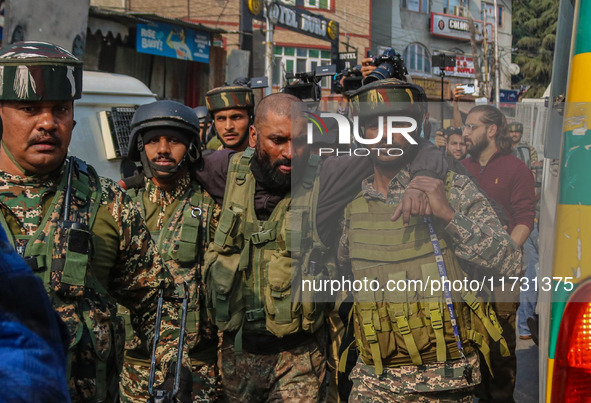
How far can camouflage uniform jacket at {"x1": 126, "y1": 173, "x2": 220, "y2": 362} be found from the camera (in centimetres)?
406

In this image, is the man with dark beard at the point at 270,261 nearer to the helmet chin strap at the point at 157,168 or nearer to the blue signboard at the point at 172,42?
the helmet chin strap at the point at 157,168

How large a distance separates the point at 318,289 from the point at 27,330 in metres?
2.59

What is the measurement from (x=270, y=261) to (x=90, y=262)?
131cm

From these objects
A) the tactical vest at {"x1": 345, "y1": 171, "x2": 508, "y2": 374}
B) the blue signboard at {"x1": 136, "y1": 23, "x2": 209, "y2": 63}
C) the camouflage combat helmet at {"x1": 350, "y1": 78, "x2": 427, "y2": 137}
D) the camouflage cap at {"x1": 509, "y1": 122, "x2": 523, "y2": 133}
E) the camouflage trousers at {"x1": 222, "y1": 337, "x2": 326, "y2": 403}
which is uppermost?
the blue signboard at {"x1": 136, "y1": 23, "x2": 209, "y2": 63}

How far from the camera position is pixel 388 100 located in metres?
3.25

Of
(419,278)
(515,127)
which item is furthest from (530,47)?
(419,278)

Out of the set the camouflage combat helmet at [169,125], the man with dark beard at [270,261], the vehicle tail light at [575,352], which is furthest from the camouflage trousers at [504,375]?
the vehicle tail light at [575,352]

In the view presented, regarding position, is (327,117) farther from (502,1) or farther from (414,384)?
(502,1)

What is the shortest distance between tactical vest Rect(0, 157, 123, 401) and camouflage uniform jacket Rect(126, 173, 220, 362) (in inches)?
52.4

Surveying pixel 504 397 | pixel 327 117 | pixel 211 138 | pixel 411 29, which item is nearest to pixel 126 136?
pixel 211 138

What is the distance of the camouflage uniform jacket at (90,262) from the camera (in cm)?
253

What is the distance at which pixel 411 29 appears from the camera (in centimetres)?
4166

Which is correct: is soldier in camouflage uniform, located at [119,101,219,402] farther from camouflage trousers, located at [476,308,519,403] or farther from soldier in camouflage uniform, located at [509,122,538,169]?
soldier in camouflage uniform, located at [509,122,538,169]

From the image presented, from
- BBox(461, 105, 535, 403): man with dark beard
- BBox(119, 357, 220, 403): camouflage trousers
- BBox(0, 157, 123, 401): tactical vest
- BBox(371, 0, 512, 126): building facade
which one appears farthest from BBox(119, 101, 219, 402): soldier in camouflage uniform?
BBox(371, 0, 512, 126): building facade
